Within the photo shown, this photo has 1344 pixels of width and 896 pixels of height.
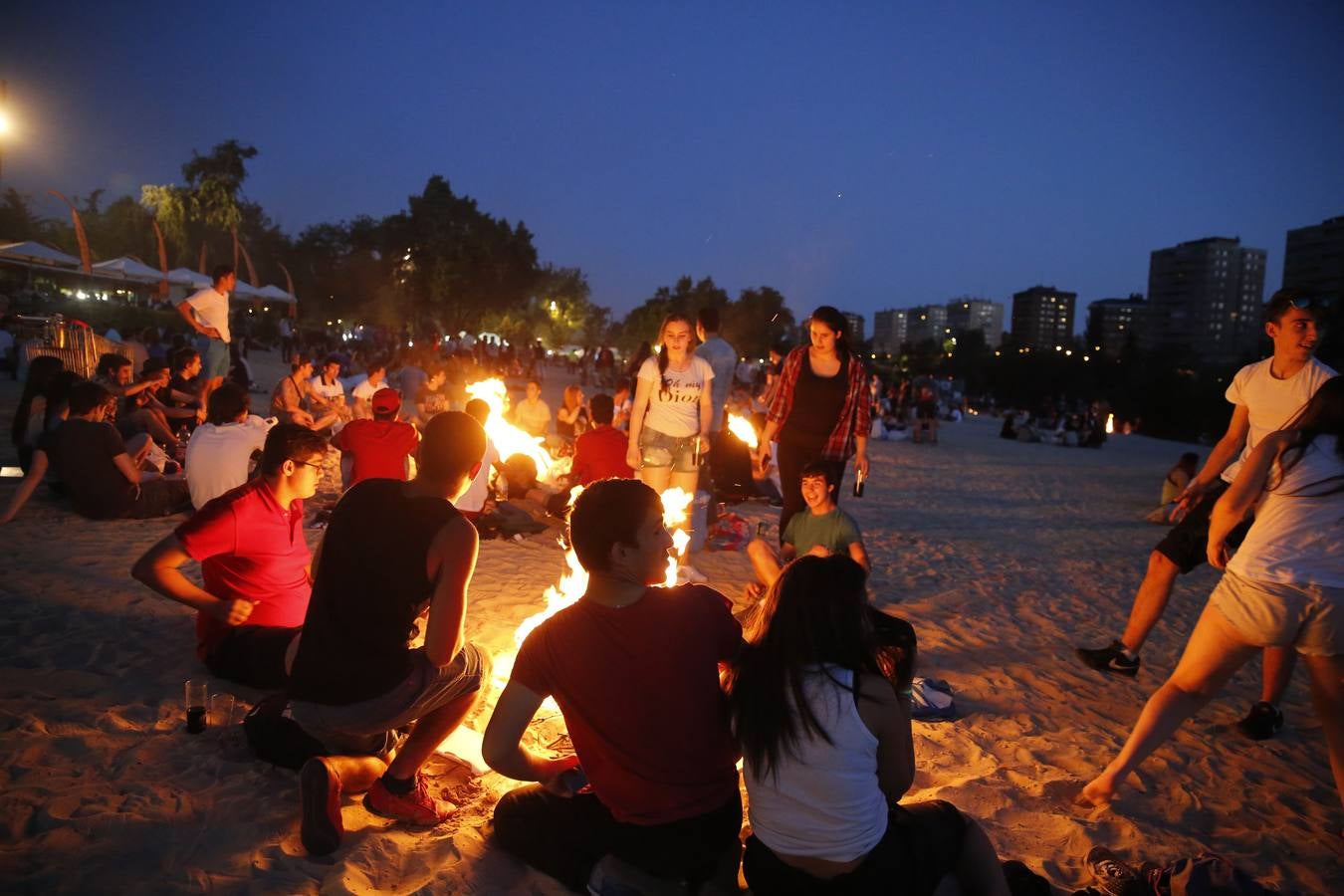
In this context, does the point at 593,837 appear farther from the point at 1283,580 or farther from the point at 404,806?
the point at 1283,580

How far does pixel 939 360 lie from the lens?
79.4 m

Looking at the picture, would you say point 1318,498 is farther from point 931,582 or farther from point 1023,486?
point 1023,486

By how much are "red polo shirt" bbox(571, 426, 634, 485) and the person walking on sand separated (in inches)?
156

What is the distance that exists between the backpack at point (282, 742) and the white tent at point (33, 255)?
2378 centimetres

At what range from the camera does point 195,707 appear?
12.0ft

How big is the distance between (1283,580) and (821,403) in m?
2.99

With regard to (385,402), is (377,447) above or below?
below

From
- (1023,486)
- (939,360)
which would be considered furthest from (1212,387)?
(1023,486)

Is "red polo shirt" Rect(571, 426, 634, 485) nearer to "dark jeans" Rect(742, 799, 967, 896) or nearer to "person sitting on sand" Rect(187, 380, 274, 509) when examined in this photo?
"person sitting on sand" Rect(187, 380, 274, 509)

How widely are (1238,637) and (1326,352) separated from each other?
3772 cm

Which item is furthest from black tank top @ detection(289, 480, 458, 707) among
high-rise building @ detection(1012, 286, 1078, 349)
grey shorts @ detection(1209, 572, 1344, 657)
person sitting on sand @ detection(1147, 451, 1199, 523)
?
high-rise building @ detection(1012, 286, 1078, 349)

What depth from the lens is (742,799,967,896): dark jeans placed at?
2258 mm

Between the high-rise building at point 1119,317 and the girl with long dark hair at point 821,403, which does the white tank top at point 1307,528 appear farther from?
the high-rise building at point 1119,317

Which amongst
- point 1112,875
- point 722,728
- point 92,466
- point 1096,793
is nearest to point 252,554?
point 722,728
